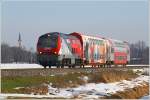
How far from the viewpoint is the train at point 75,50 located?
116 ft

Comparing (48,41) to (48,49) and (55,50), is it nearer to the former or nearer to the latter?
(48,49)

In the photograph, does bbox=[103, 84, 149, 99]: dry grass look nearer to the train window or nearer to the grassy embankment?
the grassy embankment

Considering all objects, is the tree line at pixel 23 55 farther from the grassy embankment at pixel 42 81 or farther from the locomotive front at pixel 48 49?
the grassy embankment at pixel 42 81

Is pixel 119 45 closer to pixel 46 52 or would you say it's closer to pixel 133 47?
pixel 46 52

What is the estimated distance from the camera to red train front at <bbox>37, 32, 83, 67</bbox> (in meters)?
35.1

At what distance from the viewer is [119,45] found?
5797 centimetres

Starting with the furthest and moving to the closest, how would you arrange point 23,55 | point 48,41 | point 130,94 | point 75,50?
point 23,55 → point 75,50 → point 48,41 → point 130,94

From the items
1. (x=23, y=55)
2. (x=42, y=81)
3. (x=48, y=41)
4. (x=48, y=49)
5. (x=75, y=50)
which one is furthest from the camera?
(x=23, y=55)

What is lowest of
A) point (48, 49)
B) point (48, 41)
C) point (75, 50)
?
point (75, 50)

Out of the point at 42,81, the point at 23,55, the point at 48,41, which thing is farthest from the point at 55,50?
the point at 23,55

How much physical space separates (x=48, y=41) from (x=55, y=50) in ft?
4.66

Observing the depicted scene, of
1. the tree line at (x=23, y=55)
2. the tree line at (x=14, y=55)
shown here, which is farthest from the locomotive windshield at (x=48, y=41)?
the tree line at (x=14, y=55)

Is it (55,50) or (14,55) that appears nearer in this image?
(55,50)

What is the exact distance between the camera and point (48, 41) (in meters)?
36.2
